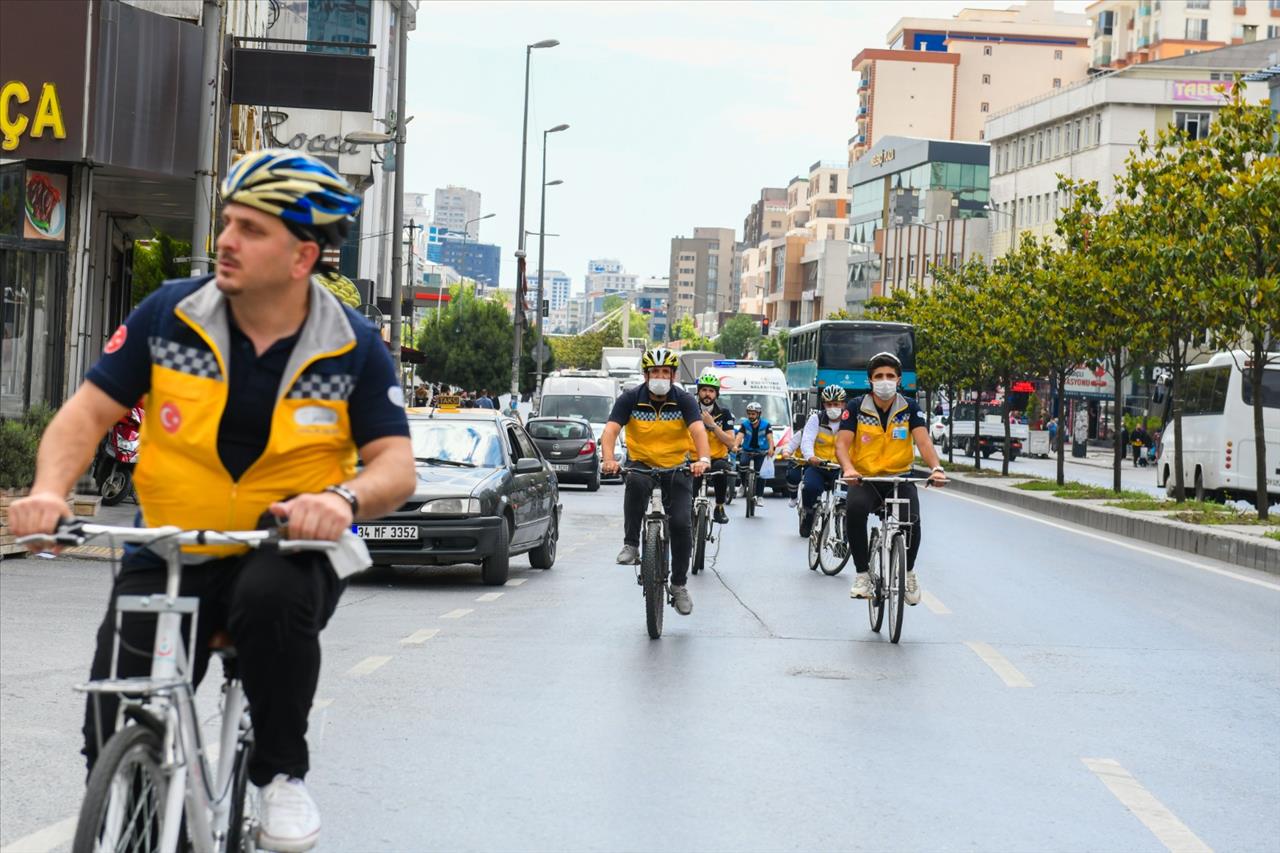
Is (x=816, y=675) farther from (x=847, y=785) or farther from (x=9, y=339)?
(x=9, y=339)

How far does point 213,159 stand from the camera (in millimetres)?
22234

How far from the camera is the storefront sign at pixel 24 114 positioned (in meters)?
22.2

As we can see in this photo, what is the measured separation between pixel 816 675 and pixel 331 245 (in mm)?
7291

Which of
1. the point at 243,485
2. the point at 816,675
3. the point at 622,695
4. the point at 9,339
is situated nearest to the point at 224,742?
the point at 243,485

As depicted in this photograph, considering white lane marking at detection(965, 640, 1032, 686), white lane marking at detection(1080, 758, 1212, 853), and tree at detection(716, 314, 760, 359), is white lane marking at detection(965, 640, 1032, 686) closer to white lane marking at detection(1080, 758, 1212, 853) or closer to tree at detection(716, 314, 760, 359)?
white lane marking at detection(1080, 758, 1212, 853)

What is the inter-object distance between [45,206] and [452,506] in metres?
8.76

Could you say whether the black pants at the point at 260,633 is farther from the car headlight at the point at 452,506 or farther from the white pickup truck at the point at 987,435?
the white pickup truck at the point at 987,435

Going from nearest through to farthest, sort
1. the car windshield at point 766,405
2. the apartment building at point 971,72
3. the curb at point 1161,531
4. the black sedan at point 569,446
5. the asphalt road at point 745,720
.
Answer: the asphalt road at point 745,720
the curb at point 1161,531
the black sedan at point 569,446
the car windshield at point 766,405
the apartment building at point 971,72

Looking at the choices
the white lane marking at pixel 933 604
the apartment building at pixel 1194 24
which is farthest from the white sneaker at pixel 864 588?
the apartment building at pixel 1194 24

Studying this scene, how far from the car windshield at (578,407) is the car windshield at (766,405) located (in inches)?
187

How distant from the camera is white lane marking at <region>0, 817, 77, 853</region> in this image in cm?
641

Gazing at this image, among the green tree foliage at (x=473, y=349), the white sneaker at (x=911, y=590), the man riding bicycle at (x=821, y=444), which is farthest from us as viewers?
the green tree foliage at (x=473, y=349)

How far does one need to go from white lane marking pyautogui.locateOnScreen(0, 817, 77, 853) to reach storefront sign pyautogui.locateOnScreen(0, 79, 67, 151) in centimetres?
1674

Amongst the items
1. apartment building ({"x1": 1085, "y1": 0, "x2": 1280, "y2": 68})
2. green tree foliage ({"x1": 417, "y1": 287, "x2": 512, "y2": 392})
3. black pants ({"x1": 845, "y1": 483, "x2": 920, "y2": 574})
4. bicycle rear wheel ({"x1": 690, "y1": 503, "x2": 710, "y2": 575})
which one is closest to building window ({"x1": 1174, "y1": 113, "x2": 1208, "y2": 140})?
apartment building ({"x1": 1085, "y1": 0, "x2": 1280, "y2": 68})
